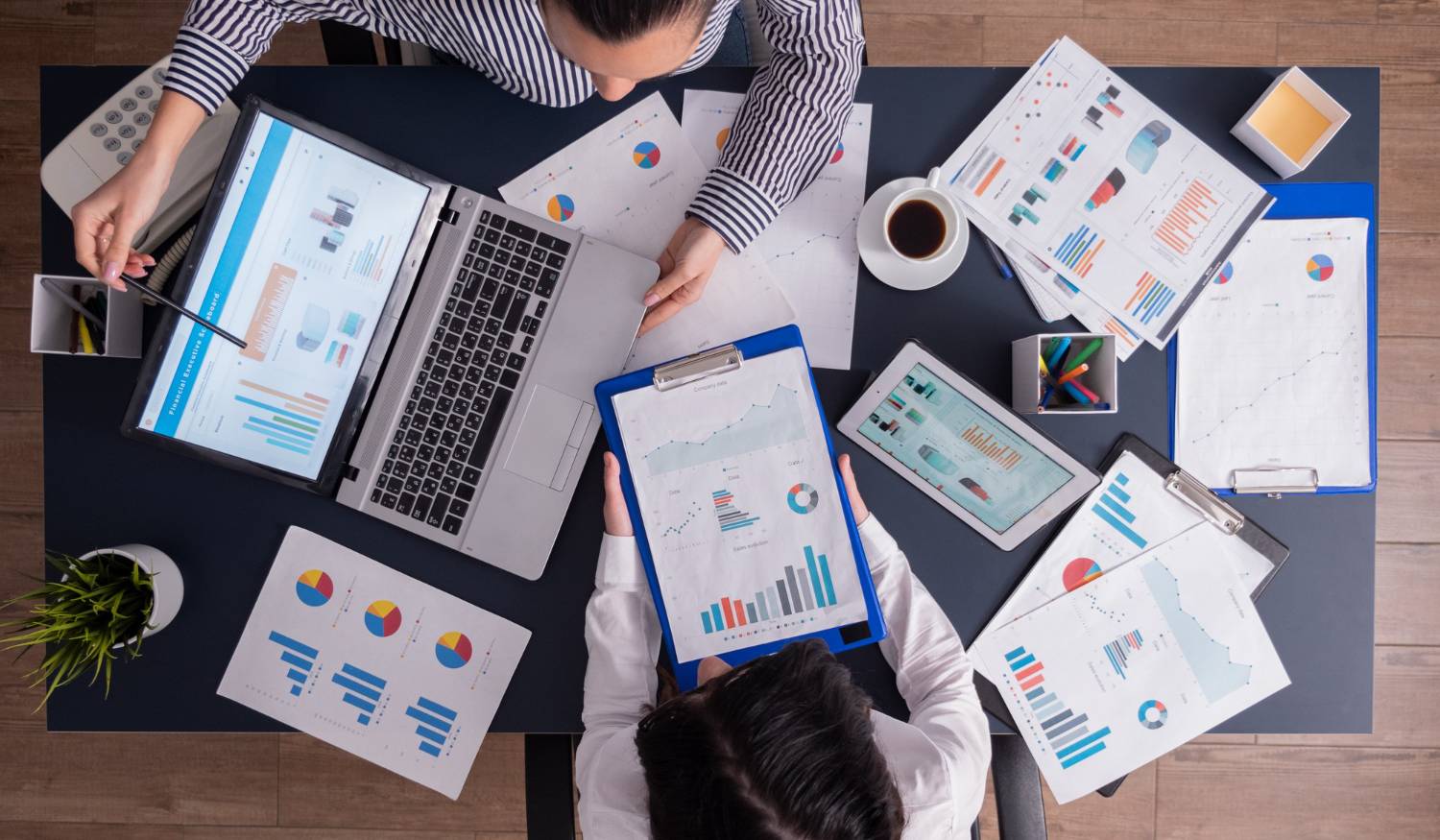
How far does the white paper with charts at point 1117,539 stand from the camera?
1052 mm

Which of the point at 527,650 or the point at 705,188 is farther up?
the point at 705,188

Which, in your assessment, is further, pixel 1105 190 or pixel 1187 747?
pixel 1187 747

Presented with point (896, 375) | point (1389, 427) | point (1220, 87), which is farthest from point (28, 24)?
point (1389, 427)

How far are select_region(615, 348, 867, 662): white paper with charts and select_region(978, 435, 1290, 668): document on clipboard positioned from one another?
9.9 inches

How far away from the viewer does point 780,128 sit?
988 mm

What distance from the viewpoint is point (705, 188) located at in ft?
3.34

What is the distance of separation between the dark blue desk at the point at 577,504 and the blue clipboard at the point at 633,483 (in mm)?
68

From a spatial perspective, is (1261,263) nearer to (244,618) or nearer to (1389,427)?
(1389,427)

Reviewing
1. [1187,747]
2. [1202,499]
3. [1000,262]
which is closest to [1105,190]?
[1000,262]

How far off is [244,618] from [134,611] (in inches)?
4.6

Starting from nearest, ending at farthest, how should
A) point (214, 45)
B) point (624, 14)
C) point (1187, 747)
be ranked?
point (624, 14)
point (214, 45)
point (1187, 747)

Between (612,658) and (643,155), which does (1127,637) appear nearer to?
(612,658)

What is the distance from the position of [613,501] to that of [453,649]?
29 cm

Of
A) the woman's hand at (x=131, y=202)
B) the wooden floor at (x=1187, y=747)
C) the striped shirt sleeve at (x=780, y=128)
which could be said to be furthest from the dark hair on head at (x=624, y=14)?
the wooden floor at (x=1187, y=747)
